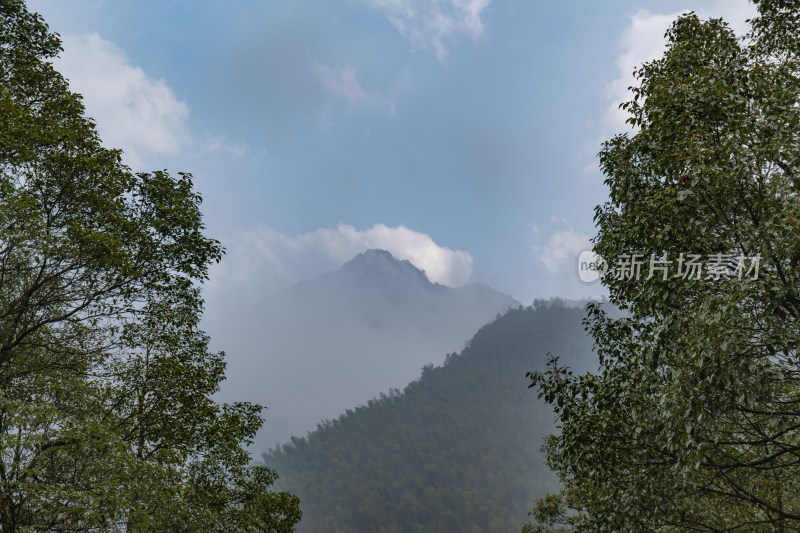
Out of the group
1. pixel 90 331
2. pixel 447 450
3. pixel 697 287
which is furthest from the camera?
pixel 447 450

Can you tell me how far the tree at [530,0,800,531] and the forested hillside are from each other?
103 meters

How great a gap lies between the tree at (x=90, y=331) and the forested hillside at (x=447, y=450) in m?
102

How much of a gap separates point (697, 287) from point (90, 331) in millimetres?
9759

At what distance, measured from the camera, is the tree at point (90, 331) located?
587 centimetres

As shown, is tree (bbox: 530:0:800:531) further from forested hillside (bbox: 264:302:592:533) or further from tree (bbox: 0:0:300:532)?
forested hillside (bbox: 264:302:592:533)

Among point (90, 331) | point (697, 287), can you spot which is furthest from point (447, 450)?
point (697, 287)

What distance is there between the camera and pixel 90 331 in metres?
8.36

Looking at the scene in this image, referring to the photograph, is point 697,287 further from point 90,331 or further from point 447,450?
point 447,450

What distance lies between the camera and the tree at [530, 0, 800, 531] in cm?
474

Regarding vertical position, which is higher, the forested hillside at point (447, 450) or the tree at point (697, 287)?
the forested hillside at point (447, 450)

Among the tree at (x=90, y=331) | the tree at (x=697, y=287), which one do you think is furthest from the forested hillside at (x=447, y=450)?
the tree at (x=697, y=287)

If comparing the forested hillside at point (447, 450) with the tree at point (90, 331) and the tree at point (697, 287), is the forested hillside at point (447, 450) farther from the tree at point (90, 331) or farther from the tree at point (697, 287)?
the tree at point (697, 287)

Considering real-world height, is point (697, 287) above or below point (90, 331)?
above


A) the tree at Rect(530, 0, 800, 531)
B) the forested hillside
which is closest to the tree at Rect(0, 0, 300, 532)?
the tree at Rect(530, 0, 800, 531)
